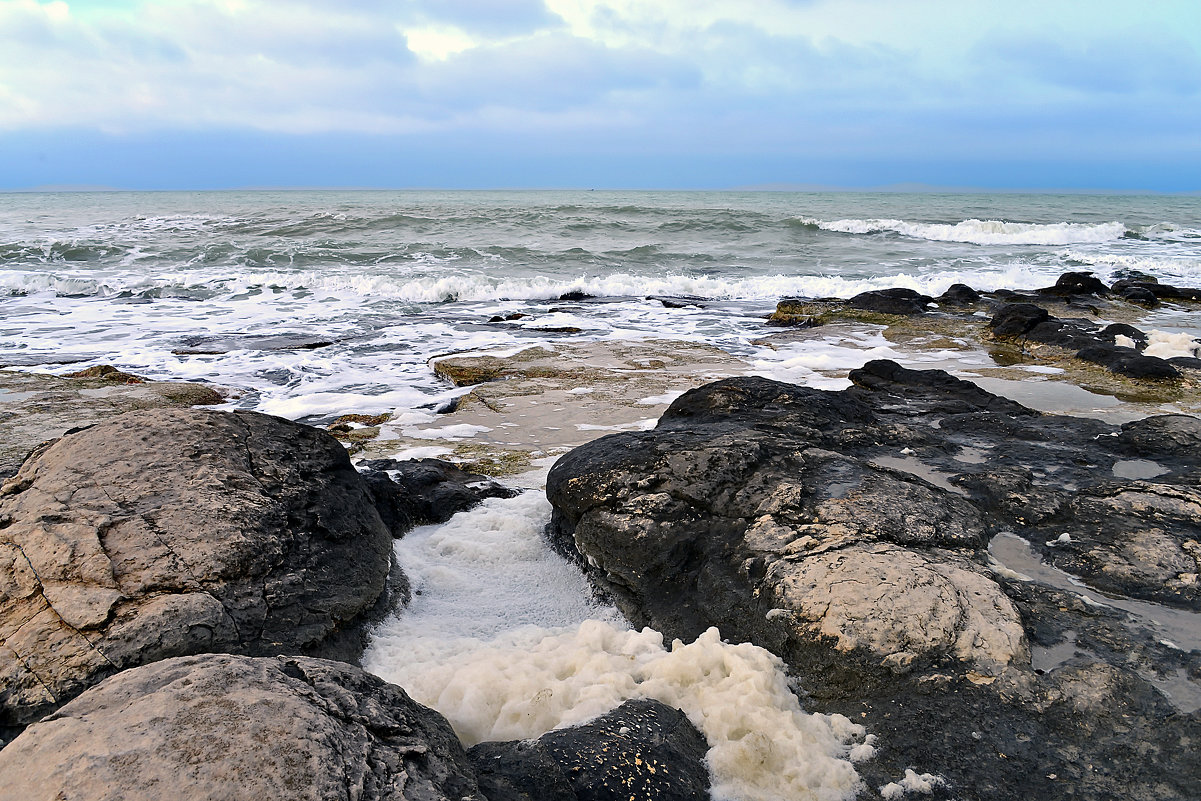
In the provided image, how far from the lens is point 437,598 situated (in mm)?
3547

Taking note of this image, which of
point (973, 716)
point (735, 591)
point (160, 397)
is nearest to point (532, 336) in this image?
point (160, 397)

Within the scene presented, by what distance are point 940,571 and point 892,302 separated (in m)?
11.4

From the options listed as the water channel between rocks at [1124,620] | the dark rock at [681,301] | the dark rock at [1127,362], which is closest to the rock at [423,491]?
the water channel between rocks at [1124,620]

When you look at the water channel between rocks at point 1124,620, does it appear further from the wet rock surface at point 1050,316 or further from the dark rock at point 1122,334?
the dark rock at point 1122,334

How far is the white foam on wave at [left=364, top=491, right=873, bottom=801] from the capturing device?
2381mm

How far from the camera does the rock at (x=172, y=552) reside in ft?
8.03

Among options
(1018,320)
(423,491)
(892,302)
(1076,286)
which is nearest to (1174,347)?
(1018,320)

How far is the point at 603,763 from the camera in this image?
7.14 feet

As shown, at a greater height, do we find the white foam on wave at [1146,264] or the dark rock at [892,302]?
the white foam on wave at [1146,264]

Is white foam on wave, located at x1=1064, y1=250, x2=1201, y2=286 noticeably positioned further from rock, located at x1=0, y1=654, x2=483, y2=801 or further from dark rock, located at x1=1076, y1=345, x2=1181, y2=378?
rock, located at x1=0, y1=654, x2=483, y2=801

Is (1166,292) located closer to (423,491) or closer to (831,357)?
(831,357)

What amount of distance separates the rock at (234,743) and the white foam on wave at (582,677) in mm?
540

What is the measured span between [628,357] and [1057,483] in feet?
19.6

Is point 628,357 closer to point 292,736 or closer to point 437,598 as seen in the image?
point 437,598
